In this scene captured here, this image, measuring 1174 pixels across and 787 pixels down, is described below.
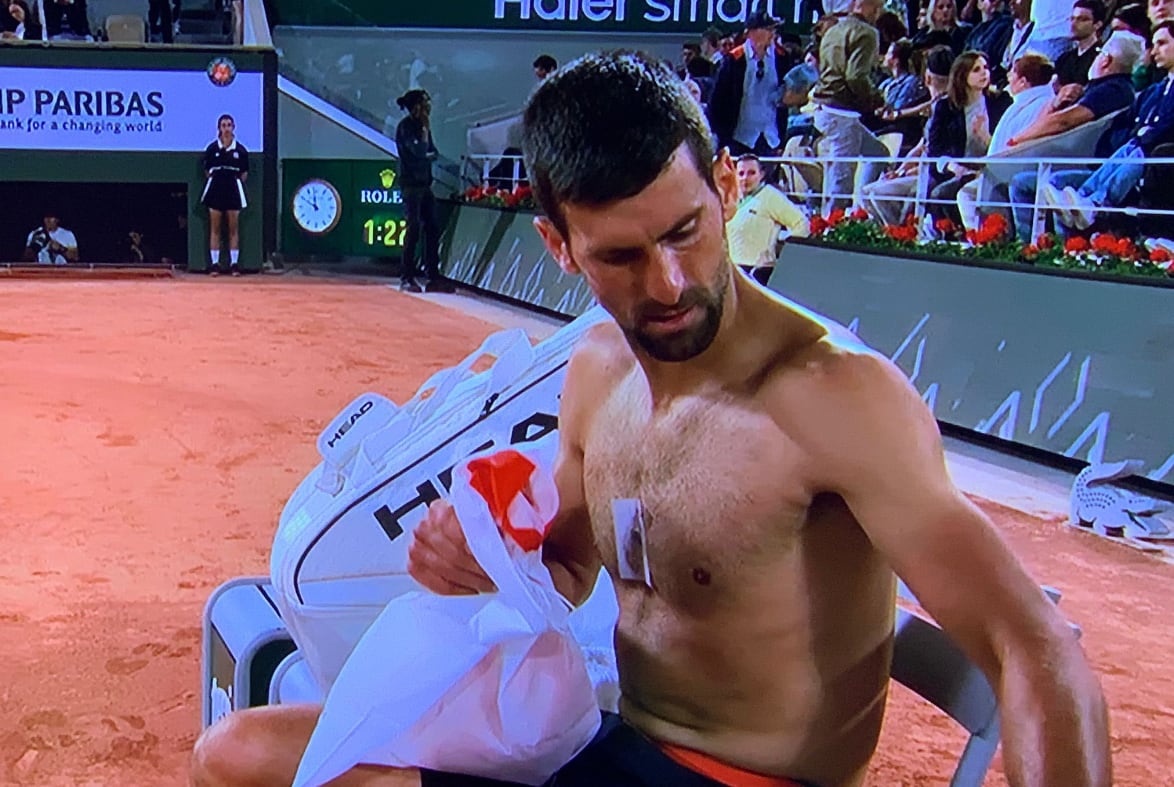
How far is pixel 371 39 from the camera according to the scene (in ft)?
53.4

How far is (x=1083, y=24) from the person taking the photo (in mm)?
7340

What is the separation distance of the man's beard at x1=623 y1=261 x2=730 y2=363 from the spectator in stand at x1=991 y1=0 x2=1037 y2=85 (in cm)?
791

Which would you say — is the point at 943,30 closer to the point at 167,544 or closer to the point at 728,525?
the point at 167,544

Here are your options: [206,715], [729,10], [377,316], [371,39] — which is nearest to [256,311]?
[377,316]

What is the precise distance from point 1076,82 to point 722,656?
6810mm

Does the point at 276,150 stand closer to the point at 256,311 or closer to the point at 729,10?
the point at 256,311

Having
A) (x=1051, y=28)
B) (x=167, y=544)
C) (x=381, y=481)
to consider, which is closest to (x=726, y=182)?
(x=381, y=481)

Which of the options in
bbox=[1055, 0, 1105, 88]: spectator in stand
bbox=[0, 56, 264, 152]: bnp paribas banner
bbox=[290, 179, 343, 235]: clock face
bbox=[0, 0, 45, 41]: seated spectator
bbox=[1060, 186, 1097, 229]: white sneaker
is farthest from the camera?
bbox=[290, 179, 343, 235]: clock face

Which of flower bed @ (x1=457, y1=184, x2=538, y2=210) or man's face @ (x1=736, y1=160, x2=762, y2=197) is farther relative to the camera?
flower bed @ (x1=457, y1=184, x2=538, y2=210)

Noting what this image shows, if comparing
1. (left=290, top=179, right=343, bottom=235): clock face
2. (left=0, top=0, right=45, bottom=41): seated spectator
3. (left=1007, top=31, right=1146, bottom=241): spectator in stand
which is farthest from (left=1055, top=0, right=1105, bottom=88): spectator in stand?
(left=0, top=0, right=45, bottom=41): seated spectator

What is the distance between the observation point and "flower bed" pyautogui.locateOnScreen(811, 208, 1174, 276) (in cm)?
557

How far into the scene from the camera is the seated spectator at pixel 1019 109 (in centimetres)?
728

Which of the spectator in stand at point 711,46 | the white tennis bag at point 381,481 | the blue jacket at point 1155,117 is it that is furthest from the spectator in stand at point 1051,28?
the white tennis bag at point 381,481

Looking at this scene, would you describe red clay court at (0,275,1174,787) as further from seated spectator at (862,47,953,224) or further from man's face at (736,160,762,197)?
seated spectator at (862,47,953,224)
